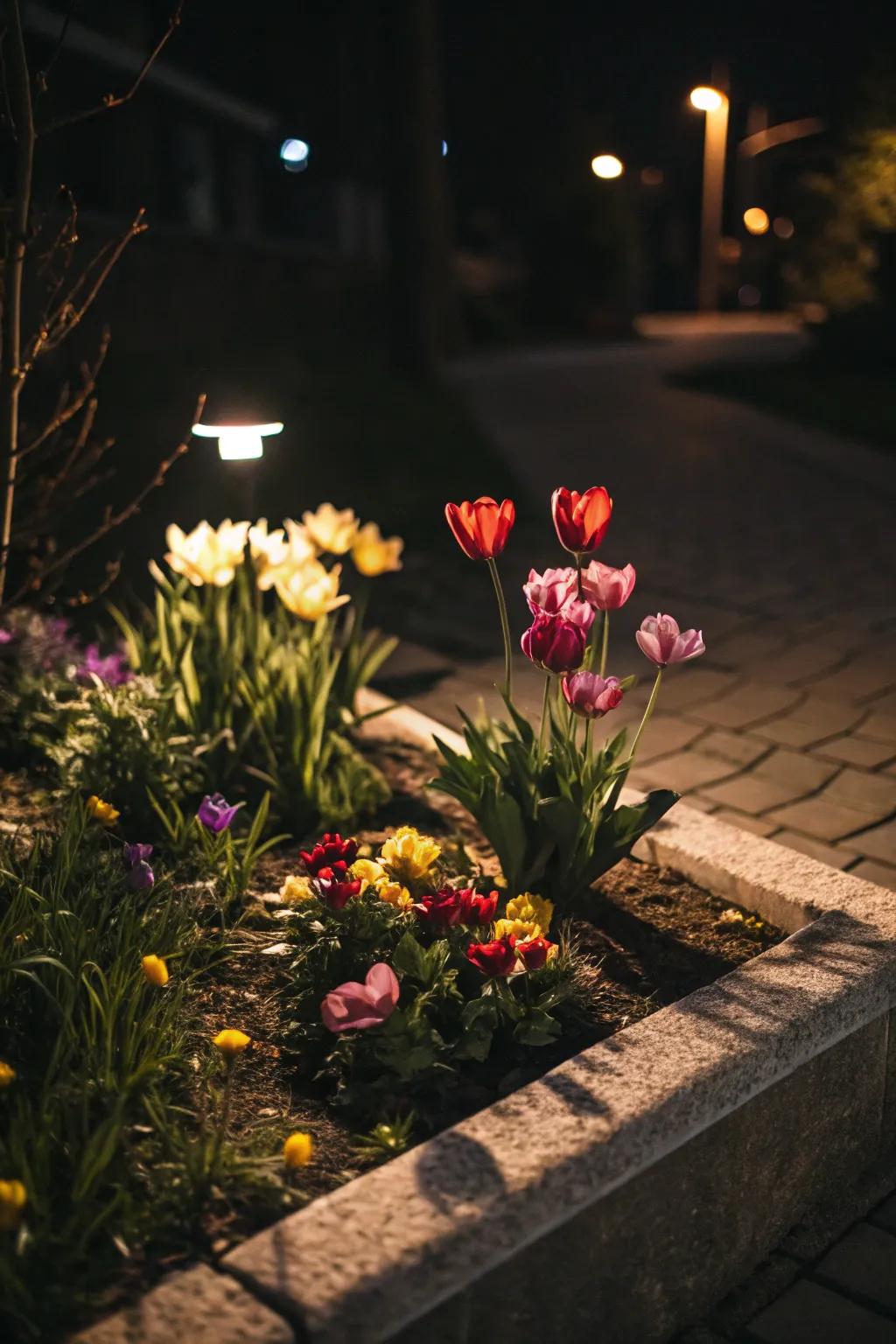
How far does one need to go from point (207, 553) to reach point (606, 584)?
1.33 meters

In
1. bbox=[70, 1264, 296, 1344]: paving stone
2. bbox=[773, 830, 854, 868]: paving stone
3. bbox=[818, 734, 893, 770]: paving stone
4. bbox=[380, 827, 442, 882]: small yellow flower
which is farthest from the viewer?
bbox=[818, 734, 893, 770]: paving stone

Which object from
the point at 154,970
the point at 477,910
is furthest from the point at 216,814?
the point at 477,910

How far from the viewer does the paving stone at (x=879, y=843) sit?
3.55m

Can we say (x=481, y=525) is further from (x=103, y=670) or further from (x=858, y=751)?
(x=858, y=751)

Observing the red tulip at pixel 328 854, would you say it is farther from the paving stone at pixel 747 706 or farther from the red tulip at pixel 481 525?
the paving stone at pixel 747 706

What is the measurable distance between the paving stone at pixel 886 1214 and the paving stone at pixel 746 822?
4.55ft

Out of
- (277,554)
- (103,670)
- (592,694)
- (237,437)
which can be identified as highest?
(237,437)

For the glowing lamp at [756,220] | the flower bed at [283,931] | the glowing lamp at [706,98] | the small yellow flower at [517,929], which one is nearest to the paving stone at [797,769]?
the flower bed at [283,931]

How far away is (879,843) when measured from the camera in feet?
11.9

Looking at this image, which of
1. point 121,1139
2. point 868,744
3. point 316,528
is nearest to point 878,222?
point 868,744

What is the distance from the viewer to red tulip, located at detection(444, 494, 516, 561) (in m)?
2.58

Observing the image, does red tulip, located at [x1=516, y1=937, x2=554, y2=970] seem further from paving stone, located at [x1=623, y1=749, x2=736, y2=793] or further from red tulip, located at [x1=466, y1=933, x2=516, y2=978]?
paving stone, located at [x1=623, y1=749, x2=736, y2=793]

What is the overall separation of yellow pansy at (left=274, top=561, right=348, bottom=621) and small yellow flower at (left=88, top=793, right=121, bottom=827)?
78 centimetres

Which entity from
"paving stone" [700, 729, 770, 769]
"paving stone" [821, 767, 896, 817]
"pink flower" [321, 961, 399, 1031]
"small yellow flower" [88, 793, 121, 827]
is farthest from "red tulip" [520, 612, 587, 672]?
"paving stone" [700, 729, 770, 769]
